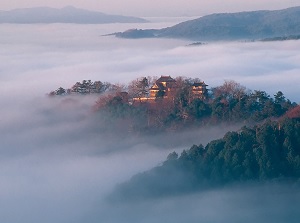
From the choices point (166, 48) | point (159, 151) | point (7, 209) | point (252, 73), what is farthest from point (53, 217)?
point (166, 48)

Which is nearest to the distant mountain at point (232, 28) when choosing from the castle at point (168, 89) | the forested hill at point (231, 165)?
the castle at point (168, 89)

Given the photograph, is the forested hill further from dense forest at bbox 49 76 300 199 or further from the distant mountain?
the distant mountain

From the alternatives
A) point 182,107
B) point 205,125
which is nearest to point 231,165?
point 205,125

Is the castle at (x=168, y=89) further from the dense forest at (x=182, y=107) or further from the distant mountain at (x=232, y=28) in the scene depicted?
the distant mountain at (x=232, y=28)

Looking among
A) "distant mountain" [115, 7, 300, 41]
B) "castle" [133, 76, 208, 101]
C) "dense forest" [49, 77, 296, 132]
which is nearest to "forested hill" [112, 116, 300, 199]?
"dense forest" [49, 77, 296, 132]

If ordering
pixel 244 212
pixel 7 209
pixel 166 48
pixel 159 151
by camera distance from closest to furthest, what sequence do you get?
pixel 244 212 → pixel 7 209 → pixel 159 151 → pixel 166 48

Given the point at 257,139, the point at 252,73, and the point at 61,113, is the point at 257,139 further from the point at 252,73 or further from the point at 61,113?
the point at 252,73

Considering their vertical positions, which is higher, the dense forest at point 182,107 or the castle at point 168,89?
the castle at point 168,89
